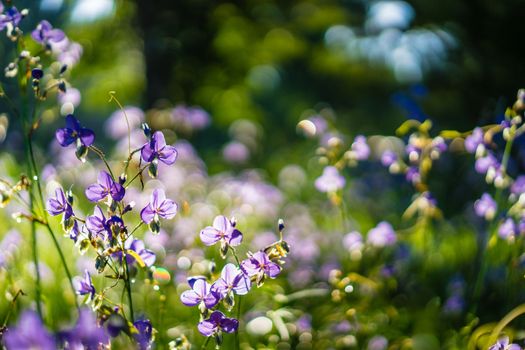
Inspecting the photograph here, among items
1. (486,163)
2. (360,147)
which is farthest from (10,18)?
(486,163)

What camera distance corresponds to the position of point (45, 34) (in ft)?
5.58

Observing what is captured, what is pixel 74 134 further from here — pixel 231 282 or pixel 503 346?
pixel 503 346

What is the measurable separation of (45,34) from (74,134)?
558mm

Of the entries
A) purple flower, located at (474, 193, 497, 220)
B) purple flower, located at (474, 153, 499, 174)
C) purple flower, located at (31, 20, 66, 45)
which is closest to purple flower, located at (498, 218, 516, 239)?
purple flower, located at (474, 193, 497, 220)

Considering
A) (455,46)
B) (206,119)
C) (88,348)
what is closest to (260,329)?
(88,348)

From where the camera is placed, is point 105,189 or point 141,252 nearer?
point 105,189

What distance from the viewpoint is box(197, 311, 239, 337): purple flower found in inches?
48.1

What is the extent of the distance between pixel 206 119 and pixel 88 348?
3096mm

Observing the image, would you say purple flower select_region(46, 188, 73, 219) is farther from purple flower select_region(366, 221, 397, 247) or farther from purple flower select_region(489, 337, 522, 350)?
purple flower select_region(366, 221, 397, 247)

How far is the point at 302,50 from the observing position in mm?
7969

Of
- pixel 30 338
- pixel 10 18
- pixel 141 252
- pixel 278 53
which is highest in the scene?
pixel 278 53

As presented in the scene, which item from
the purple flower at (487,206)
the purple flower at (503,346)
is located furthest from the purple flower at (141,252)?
the purple flower at (487,206)

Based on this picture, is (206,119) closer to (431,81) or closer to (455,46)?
(455,46)

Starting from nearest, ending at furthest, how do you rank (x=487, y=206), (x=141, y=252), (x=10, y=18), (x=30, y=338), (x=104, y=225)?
1. (x=30, y=338)
2. (x=104, y=225)
3. (x=141, y=252)
4. (x=10, y=18)
5. (x=487, y=206)
